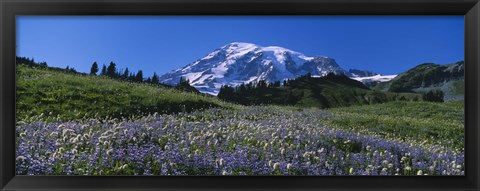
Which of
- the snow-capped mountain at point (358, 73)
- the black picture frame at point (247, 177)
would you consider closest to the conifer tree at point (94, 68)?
the black picture frame at point (247, 177)

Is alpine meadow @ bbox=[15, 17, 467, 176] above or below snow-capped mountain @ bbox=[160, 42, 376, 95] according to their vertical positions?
below

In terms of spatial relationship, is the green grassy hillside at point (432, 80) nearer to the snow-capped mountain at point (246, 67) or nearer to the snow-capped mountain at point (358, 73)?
the snow-capped mountain at point (358, 73)

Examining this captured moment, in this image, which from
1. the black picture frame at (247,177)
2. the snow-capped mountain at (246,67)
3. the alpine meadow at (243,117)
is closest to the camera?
the black picture frame at (247,177)

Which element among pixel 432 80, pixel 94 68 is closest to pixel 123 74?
pixel 94 68

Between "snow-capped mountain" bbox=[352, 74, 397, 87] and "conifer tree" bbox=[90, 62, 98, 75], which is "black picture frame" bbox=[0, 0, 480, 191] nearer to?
"conifer tree" bbox=[90, 62, 98, 75]

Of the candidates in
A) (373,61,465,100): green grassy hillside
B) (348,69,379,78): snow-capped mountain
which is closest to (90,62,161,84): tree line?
(348,69,379,78): snow-capped mountain
